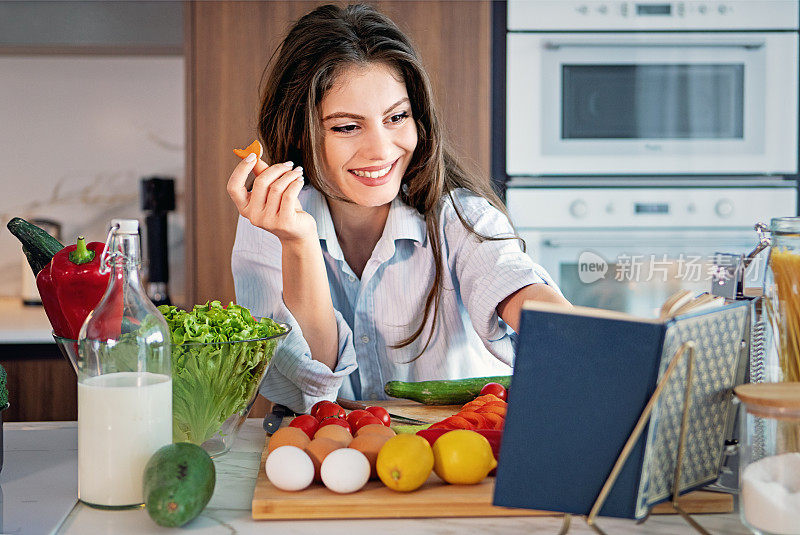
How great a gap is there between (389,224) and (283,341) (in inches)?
17.4

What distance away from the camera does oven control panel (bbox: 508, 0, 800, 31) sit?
93.5 inches

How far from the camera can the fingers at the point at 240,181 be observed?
1172 millimetres

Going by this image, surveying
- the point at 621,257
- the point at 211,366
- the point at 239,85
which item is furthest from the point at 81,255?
the point at 621,257

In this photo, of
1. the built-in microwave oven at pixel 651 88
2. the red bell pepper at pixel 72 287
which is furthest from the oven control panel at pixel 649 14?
the red bell pepper at pixel 72 287

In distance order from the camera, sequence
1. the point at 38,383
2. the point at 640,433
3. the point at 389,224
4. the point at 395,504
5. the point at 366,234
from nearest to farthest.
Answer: the point at 640,433 < the point at 395,504 < the point at 389,224 < the point at 366,234 < the point at 38,383

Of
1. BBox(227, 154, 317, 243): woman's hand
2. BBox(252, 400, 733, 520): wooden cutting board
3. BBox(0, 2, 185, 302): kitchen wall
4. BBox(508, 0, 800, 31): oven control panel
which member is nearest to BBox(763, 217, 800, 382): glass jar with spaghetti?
BBox(252, 400, 733, 520): wooden cutting board

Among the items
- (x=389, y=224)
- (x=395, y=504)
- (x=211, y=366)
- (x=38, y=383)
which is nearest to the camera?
(x=395, y=504)

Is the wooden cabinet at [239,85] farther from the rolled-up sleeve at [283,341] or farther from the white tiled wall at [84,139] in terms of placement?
the rolled-up sleeve at [283,341]

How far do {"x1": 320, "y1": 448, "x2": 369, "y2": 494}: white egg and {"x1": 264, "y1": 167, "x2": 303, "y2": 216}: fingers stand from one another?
51 cm

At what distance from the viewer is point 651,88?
244cm

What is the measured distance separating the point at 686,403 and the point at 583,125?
183 centimetres

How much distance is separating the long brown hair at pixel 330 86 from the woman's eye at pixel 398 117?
0.03 m

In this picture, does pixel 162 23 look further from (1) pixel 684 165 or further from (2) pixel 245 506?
(2) pixel 245 506

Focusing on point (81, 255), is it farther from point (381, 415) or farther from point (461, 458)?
point (461, 458)
